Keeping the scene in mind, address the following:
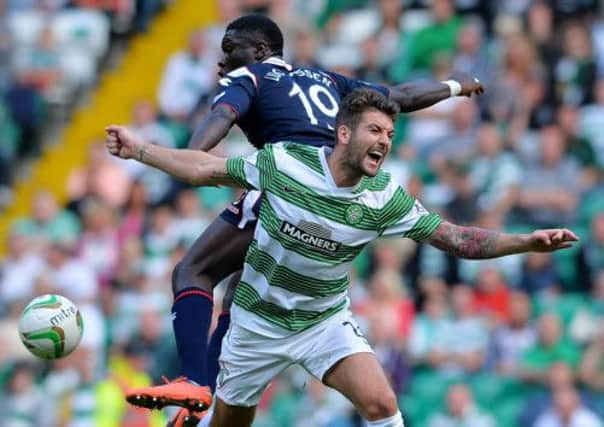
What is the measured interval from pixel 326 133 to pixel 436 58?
24.5 ft

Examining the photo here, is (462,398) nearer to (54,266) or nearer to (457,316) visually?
(457,316)

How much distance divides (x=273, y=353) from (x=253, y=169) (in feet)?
3.60

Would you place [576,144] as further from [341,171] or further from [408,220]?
[341,171]

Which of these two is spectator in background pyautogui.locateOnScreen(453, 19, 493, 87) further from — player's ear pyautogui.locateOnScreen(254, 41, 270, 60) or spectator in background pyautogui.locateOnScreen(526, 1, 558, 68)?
player's ear pyautogui.locateOnScreen(254, 41, 270, 60)

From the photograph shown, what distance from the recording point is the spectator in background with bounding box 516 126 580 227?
1482 centimetres

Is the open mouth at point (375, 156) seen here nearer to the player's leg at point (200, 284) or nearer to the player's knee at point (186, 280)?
the player's leg at point (200, 284)

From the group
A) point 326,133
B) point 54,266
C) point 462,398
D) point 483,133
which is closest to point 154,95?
point 54,266

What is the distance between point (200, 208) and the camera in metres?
17.2

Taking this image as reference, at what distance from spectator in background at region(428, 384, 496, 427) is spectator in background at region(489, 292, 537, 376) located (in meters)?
0.38

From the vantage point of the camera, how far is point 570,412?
1352cm

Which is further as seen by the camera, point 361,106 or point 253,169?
point 253,169

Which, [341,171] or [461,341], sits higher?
[341,171]

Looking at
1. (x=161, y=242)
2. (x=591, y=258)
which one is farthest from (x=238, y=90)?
(x=161, y=242)

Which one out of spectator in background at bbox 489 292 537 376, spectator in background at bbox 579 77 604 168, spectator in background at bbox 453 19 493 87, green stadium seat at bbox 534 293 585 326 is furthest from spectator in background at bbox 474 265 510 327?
spectator in background at bbox 453 19 493 87
